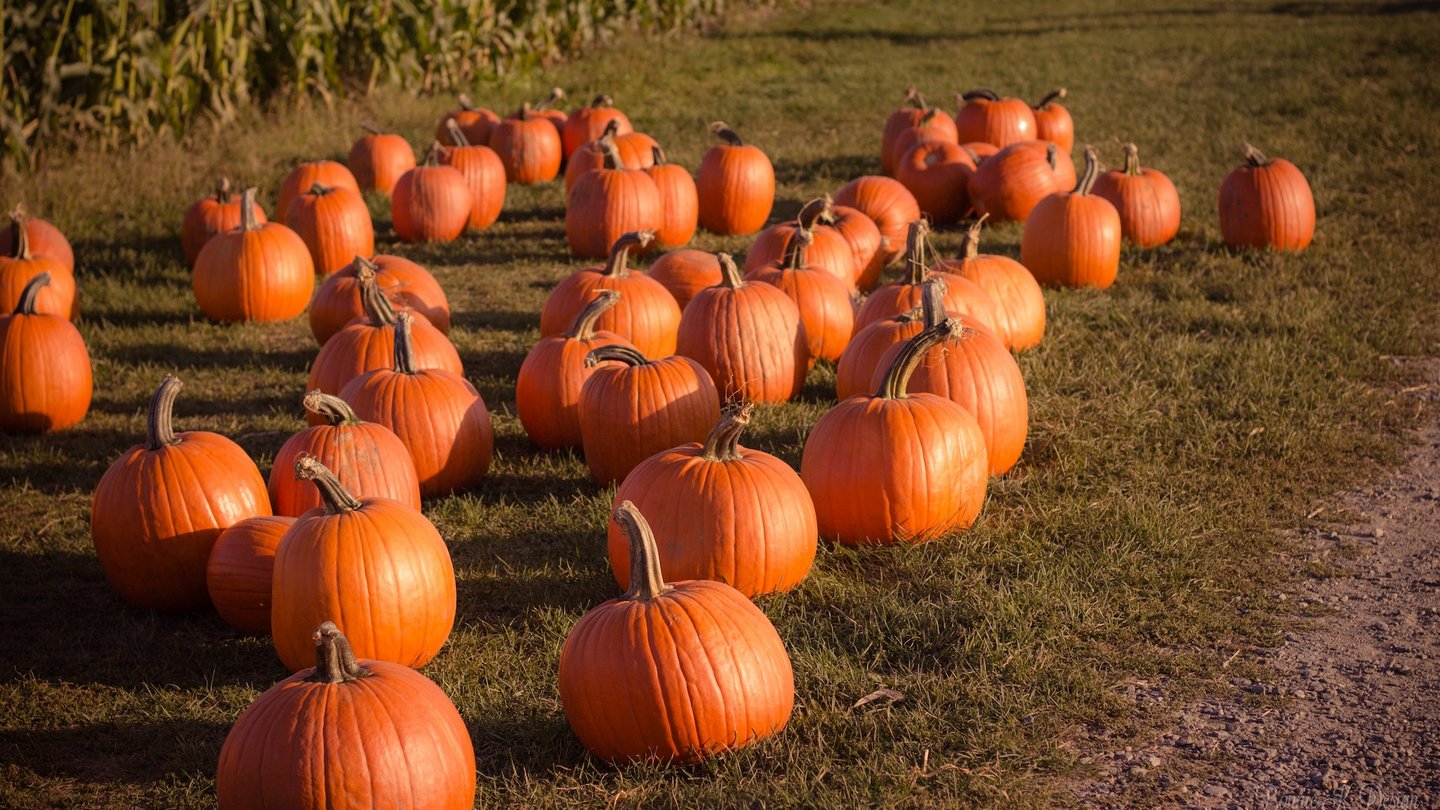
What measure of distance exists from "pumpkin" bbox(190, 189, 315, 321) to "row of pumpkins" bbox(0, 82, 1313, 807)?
0.08 feet

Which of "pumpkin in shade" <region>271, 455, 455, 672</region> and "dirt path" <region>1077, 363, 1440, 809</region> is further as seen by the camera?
"pumpkin in shade" <region>271, 455, 455, 672</region>

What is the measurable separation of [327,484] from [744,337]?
248 centimetres

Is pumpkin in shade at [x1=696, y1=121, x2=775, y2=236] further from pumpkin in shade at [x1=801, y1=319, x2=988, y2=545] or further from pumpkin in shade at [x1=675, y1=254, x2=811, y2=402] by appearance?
pumpkin in shade at [x1=801, y1=319, x2=988, y2=545]

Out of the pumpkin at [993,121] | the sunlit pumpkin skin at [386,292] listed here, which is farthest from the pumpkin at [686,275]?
the pumpkin at [993,121]

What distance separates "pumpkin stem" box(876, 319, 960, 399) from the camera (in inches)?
183

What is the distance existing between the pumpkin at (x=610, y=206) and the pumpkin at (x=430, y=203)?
1.04 meters

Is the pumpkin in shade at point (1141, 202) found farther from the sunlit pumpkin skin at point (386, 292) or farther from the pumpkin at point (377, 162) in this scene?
the pumpkin at point (377, 162)

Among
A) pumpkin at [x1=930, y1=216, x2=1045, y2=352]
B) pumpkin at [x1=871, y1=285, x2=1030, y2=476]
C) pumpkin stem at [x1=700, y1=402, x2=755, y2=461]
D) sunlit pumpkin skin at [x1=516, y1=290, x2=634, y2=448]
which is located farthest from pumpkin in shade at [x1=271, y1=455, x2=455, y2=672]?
pumpkin at [x1=930, y1=216, x2=1045, y2=352]

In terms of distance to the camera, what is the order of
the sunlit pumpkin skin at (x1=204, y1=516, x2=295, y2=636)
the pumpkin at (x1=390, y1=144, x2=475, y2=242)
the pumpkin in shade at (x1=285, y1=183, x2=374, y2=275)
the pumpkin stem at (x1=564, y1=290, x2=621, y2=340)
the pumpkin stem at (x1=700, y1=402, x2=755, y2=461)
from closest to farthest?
the pumpkin stem at (x1=700, y1=402, x2=755, y2=461) < the sunlit pumpkin skin at (x1=204, y1=516, x2=295, y2=636) < the pumpkin stem at (x1=564, y1=290, x2=621, y2=340) < the pumpkin in shade at (x1=285, y1=183, x2=374, y2=275) < the pumpkin at (x1=390, y1=144, x2=475, y2=242)

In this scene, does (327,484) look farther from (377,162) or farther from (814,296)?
(377,162)

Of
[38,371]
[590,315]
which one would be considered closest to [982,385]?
[590,315]

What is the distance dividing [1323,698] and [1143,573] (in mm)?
823

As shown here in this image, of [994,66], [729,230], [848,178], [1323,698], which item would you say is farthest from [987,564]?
[994,66]

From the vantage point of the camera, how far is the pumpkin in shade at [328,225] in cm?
855
